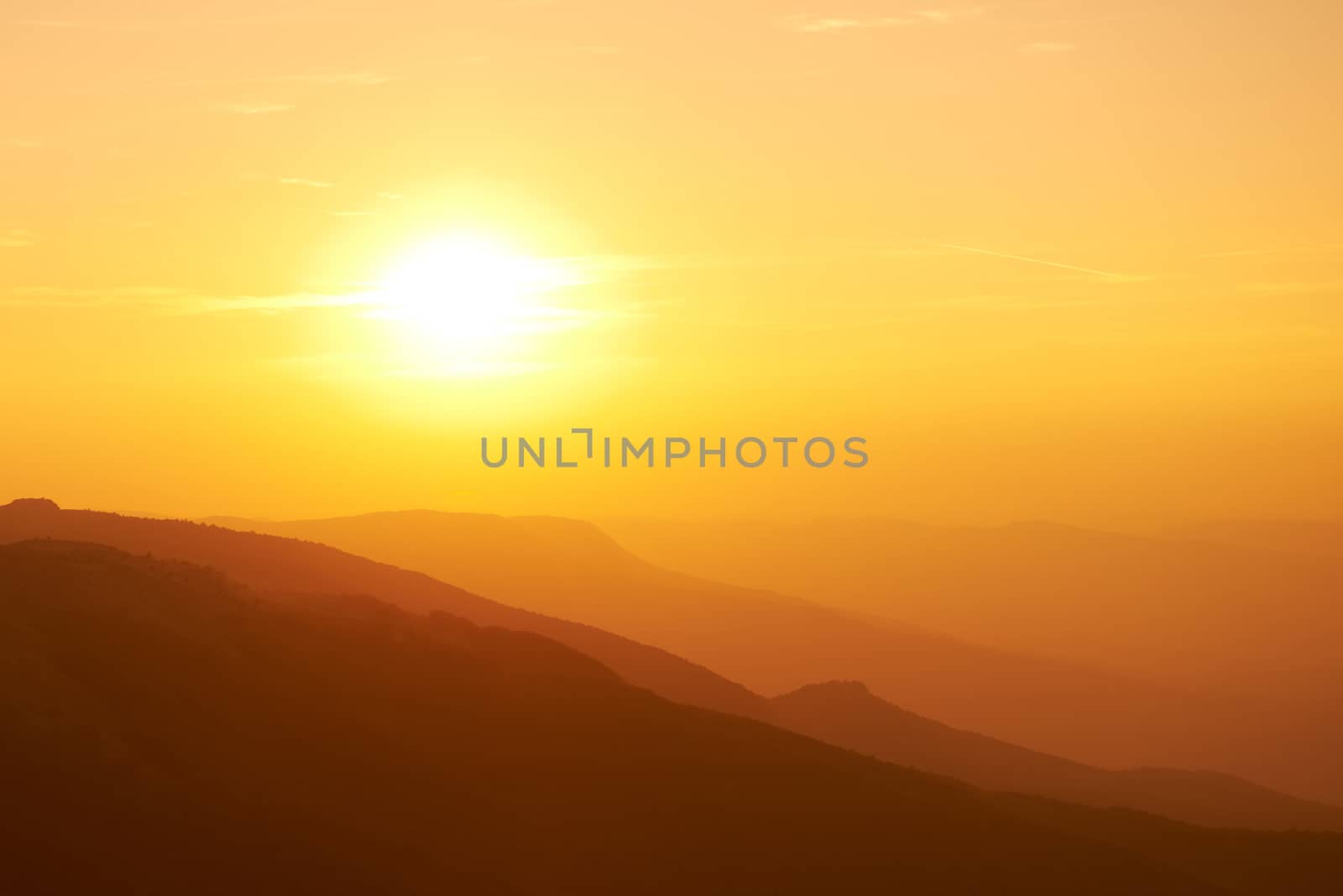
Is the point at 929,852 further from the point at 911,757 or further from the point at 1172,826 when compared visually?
the point at 911,757

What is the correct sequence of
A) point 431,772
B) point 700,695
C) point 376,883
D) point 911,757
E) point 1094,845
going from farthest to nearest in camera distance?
point 911,757
point 700,695
point 1094,845
point 431,772
point 376,883

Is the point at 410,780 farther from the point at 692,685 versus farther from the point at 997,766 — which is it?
the point at 997,766

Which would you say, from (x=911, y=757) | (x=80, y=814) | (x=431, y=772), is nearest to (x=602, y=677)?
(x=431, y=772)

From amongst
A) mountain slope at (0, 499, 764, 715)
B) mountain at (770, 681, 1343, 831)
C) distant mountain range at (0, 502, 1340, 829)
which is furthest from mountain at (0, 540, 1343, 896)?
mountain at (770, 681, 1343, 831)

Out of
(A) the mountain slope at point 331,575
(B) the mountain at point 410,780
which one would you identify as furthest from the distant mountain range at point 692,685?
(B) the mountain at point 410,780

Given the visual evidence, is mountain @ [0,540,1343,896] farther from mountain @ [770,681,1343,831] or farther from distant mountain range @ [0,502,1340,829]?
mountain @ [770,681,1343,831]

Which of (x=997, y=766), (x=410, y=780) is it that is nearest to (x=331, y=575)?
(x=410, y=780)
